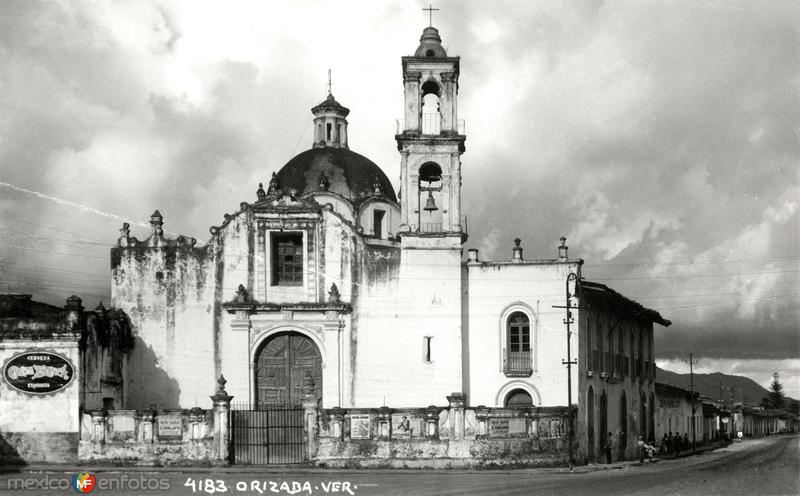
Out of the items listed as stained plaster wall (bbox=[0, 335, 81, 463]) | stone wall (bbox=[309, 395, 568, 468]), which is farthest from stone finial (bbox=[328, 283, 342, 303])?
stained plaster wall (bbox=[0, 335, 81, 463])

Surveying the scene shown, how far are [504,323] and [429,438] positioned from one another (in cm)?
654

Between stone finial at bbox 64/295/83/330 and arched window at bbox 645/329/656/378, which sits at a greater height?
stone finial at bbox 64/295/83/330

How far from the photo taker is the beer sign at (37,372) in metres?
30.4

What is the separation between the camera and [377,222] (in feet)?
147

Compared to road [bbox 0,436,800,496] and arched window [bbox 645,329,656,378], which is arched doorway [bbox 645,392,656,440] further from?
road [bbox 0,436,800,496]

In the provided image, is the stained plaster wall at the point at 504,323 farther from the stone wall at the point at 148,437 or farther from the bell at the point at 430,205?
the stone wall at the point at 148,437

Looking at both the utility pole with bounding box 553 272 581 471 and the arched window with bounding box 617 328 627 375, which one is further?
the arched window with bounding box 617 328 627 375

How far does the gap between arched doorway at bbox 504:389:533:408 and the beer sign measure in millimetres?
13578

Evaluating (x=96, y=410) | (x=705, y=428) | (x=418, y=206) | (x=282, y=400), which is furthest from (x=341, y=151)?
(x=705, y=428)

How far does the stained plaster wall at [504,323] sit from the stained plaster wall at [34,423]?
12.5 metres

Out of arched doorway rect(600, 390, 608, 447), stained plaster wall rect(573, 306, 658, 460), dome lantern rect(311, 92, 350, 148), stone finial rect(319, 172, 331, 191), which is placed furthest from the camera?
dome lantern rect(311, 92, 350, 148)

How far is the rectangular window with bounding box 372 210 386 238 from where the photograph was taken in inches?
1756

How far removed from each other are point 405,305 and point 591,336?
6.65 m

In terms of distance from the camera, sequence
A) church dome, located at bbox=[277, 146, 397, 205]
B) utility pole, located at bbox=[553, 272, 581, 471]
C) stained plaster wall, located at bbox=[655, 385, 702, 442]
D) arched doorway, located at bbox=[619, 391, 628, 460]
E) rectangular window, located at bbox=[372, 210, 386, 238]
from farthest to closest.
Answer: stained plaster wall, located at bbox=[655, 385, 702, 442] < church dome, located at bbox=[277, 146, 397, 205] < rectangular window, located at bbox=[372, 210, 386, 238] < arched doorway, located at bbox=[619, 391, 628, 460] < utility pole, located at bbox=[553, 272, 581, 471]
